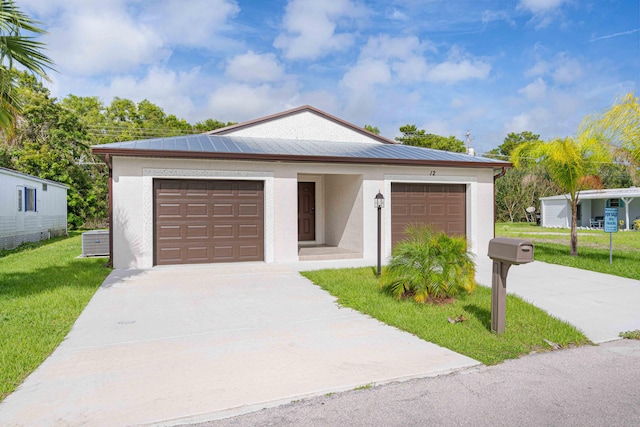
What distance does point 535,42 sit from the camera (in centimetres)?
1689

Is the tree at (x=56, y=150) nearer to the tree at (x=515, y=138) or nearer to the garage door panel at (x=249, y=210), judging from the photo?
the garage door panel at (x=249, y=210)

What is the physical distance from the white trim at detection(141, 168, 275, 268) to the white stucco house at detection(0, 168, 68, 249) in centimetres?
755

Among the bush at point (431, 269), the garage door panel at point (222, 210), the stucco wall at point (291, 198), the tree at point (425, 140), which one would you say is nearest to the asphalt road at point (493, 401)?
the bush at point (431, 269)

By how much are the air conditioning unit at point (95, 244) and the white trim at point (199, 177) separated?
2.80 m

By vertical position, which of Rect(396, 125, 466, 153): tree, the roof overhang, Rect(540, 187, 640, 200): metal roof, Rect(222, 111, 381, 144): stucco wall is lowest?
Rect(540, 187, 640, 200): metal roof

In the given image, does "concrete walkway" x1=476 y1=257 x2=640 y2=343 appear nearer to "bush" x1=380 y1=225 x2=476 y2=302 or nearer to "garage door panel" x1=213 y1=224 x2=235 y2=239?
"bush" x1=380 y1=225 x2=476 y2=302

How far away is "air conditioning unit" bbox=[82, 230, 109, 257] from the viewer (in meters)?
12.2

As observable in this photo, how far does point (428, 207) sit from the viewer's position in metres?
13.1

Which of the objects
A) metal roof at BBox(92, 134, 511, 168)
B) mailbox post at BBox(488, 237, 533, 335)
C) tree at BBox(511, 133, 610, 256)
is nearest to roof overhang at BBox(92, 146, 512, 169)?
metal roof at BBox(92, 134, 511, 168)

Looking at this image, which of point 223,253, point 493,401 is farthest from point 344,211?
point 493,401

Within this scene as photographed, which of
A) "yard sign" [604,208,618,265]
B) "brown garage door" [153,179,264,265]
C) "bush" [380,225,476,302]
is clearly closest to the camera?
"bush" [380,225,476,302]

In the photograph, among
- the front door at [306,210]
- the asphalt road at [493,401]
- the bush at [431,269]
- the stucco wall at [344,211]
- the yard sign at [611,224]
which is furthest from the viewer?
the front door at [306,210]

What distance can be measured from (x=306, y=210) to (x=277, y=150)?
11.4 ft

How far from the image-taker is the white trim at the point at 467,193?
12477mm
